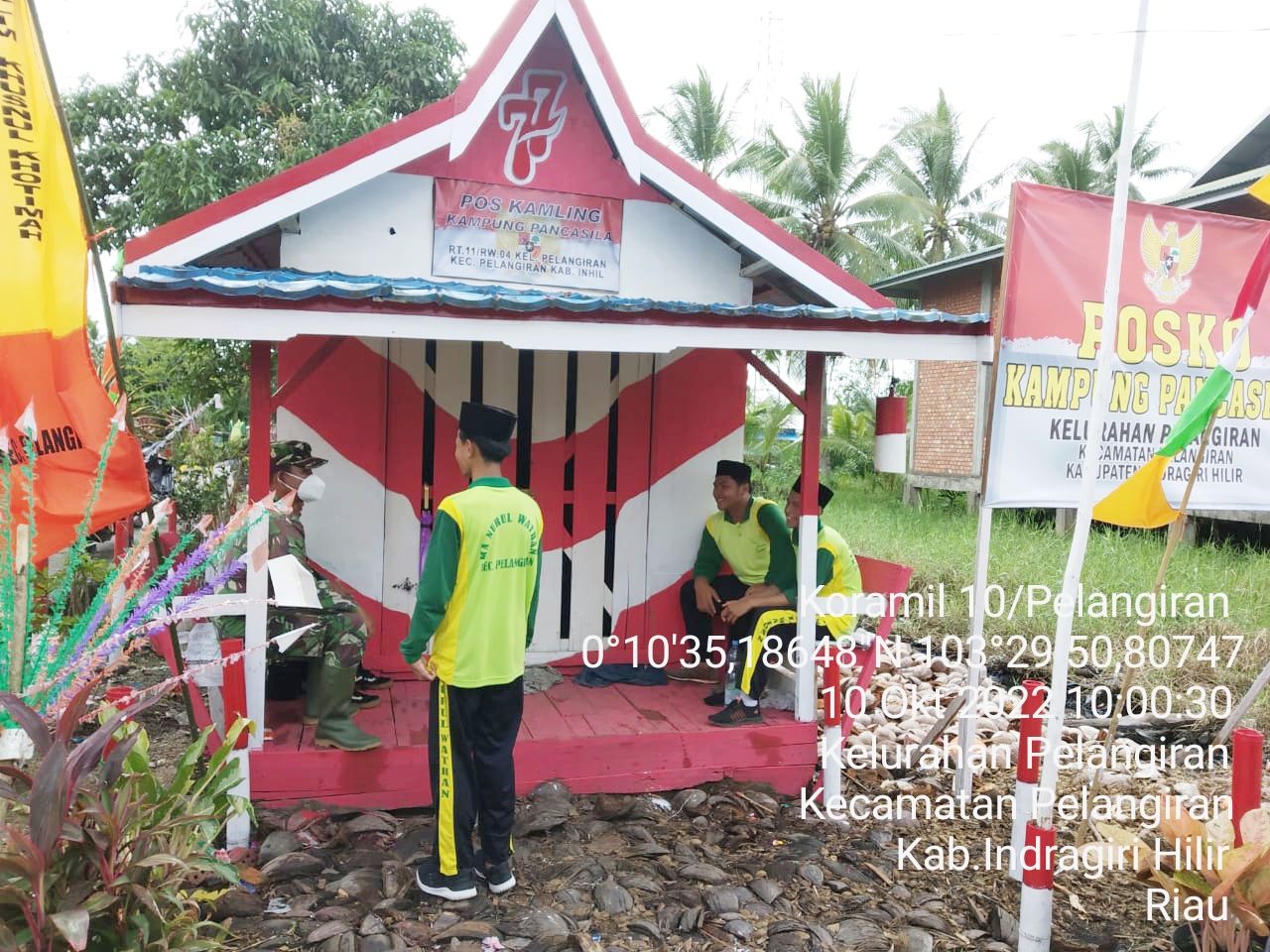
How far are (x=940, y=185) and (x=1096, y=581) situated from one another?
21.3 m

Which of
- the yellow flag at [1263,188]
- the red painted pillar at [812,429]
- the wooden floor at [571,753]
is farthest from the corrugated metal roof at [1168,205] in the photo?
the wooden floor at [571,753]

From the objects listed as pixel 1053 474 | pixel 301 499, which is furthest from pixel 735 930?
pixel 301 499

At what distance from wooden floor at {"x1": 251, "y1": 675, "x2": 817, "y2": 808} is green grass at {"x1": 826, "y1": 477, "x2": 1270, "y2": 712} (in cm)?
350

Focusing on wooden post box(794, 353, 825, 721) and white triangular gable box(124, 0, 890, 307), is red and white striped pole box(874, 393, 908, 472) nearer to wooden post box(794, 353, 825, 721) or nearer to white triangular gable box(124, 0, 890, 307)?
wooden post box(794, 353, 825, 721)

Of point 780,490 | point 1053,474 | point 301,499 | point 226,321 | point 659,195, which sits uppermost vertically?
point 659,195

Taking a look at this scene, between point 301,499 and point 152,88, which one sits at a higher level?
point 152,88

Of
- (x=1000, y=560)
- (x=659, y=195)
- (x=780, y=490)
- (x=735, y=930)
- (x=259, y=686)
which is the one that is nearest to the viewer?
(x=735, y=930)

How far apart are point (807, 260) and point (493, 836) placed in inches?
152

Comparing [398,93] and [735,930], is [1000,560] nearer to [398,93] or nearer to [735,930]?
[735,930]

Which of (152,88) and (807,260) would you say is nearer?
(807,260)

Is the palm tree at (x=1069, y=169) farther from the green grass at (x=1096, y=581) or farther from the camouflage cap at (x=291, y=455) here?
the camouflage cap at (x=291, y=455)

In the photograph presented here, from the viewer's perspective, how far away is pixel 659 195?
241 inches

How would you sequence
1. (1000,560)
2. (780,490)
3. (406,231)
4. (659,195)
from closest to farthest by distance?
(406,231)
(659,195)
(1000,560)
(780,490)

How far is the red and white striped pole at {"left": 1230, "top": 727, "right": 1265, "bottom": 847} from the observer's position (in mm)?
3545
